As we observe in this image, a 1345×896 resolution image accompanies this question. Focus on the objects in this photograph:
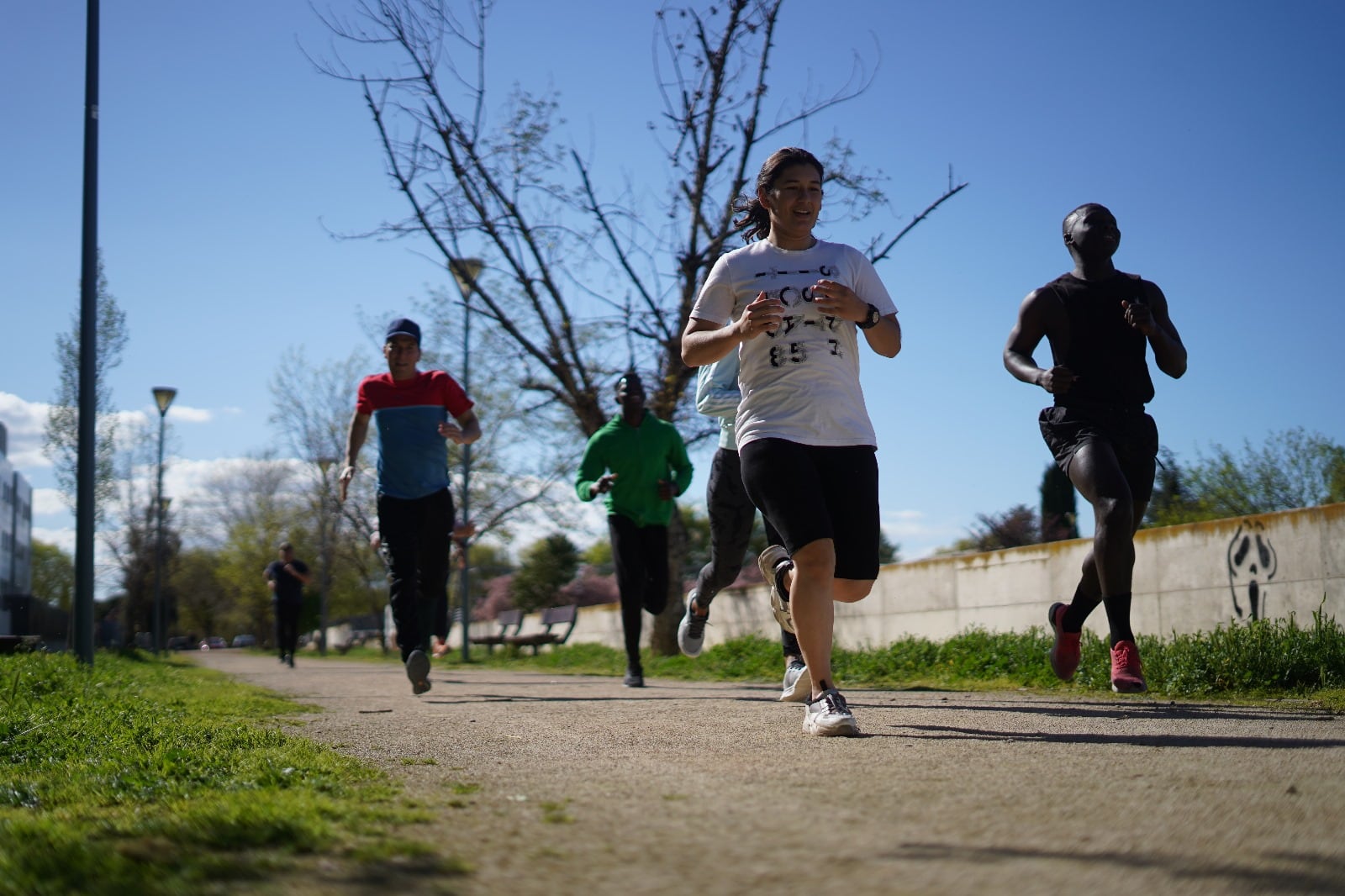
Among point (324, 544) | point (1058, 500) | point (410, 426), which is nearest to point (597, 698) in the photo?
point (410, 426)

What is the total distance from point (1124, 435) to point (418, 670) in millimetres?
4361

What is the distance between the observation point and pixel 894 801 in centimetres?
290

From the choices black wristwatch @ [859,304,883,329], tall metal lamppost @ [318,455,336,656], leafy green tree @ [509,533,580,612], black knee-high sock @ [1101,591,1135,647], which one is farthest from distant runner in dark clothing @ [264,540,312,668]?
leafy green tree @ [509,533,580,612]

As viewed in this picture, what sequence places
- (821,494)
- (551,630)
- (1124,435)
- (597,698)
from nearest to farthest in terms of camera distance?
(821,494)
(1124,435)
(597,698)
(551,630)

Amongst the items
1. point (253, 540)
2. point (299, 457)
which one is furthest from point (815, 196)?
point (253, 540)

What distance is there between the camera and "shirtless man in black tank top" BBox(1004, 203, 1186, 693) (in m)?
5.74

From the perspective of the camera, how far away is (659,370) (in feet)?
49.1

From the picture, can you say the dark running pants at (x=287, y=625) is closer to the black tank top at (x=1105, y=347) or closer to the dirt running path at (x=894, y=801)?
the dirt running path at (x=894, y=801)

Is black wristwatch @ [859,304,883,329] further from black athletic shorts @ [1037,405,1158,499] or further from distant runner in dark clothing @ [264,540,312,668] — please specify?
distant runner in dark clothing @ [264,540,312,668]

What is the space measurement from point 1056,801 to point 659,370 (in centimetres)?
1223

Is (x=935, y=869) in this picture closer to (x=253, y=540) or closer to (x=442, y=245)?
(x=442, y=245)

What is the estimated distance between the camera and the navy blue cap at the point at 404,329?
807 centimetres

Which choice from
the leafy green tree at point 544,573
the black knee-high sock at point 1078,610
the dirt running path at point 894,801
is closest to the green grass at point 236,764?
the dirt running path at point 894,801

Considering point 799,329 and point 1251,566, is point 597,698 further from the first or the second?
point 1251,566
